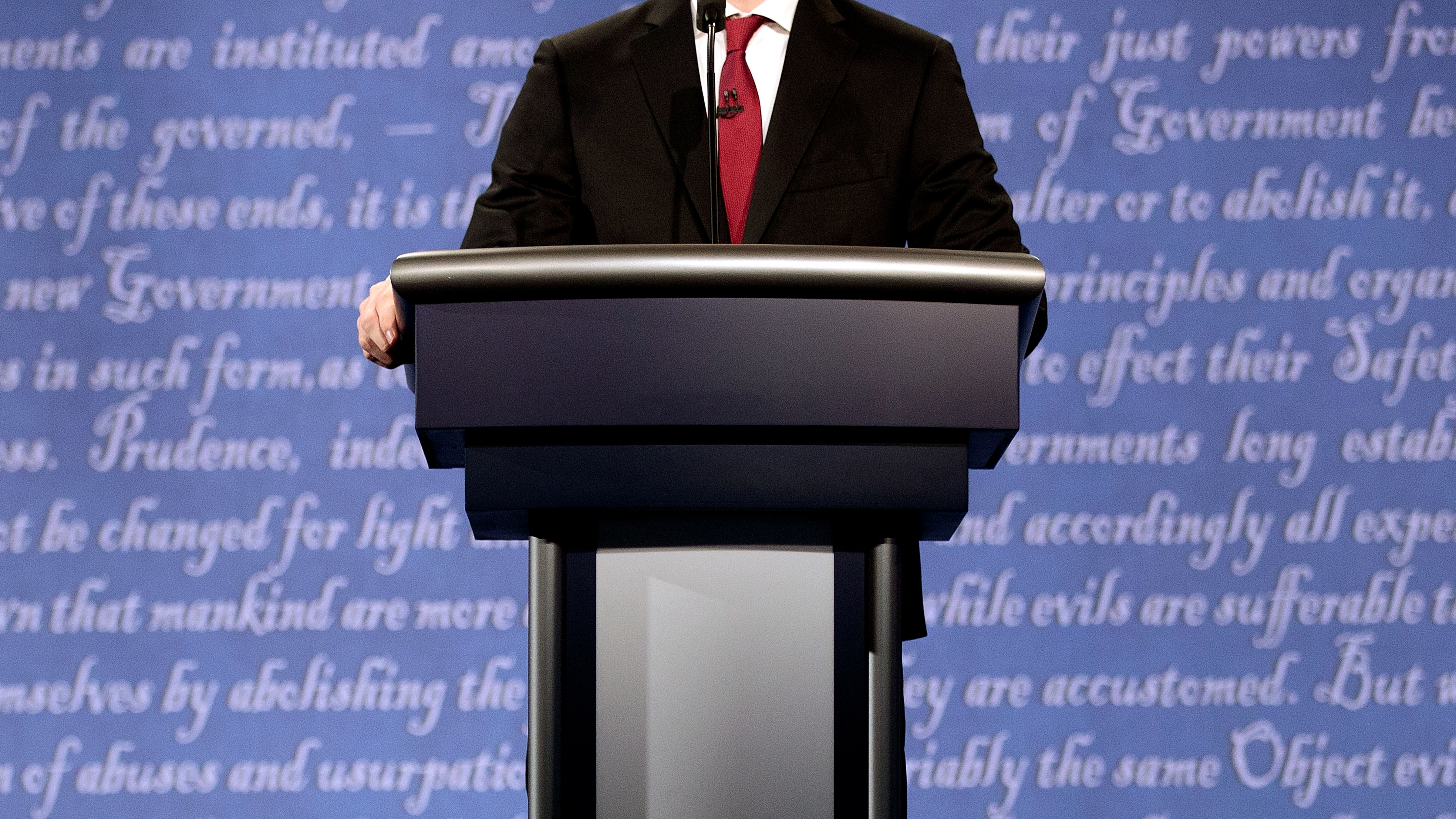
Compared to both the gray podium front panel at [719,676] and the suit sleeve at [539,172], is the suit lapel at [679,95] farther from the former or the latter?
the gray podium front panel at [719,676]

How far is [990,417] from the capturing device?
24.3 inches

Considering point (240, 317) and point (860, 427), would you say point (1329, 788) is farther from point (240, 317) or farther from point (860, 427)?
point (240, 317)

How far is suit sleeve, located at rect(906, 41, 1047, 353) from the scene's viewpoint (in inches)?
37.8

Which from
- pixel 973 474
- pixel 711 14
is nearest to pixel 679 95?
pixel 711 14

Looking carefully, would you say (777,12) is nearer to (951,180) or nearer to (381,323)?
(951,180)

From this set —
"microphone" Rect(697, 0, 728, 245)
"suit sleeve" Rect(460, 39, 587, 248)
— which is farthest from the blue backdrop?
"microphone" Rect(697, 0, 728, 245)

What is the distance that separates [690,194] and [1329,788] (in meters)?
1.84

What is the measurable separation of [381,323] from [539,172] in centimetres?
38

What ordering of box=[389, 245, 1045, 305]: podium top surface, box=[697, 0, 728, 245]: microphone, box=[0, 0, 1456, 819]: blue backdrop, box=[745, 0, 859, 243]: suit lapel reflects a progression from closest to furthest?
box=[389, 245, 1045, 305]: podium top surface
box=[697, 0, 728, 245]: microphone
box=[745, 0, 859, 243]: suit lapel
box=[0, 0, 1456, 819]: blue backdrop

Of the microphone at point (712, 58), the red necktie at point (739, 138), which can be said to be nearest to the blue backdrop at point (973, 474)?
the red necktie at point (739, 138)

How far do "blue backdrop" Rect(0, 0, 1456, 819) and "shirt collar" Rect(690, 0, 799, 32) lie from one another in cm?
128

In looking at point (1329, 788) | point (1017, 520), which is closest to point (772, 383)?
point (1017, 520)

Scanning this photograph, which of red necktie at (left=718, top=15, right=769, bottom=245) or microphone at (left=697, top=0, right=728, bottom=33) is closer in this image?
microphone at (left=697, top=0, right=728, bottom=33)

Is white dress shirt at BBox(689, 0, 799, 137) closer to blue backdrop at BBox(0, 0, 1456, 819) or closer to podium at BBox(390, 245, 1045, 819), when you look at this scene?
podium at BBox(390, 245, 1045, 819)
